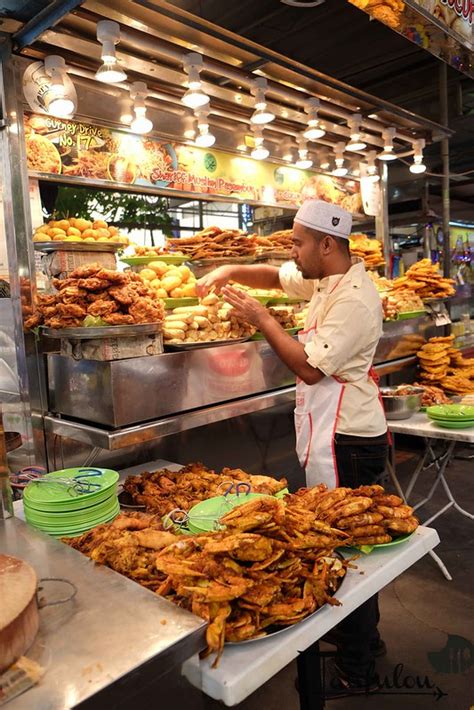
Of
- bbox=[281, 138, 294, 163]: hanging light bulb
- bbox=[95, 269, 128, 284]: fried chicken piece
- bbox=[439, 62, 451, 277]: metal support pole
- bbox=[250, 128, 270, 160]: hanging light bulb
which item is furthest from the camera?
bbox=[439, 62, 451, 277]: metal support pole

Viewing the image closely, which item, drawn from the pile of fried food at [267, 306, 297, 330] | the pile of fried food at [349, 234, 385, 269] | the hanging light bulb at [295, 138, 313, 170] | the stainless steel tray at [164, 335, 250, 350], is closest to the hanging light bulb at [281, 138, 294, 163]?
the hanging light bulb at [295, 138, 313, 170]

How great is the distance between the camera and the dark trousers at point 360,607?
2.35 meters

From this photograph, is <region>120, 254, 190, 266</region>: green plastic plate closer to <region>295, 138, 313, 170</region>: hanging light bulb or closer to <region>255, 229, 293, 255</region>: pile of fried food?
<region>255, 229, 293, 255</region>: pile of fried food

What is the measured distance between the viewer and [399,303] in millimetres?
4965

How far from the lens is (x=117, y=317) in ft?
8.10

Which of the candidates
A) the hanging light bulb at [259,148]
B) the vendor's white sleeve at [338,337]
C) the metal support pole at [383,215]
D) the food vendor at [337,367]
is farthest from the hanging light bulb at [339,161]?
the vendor's white sleeve at [338,337]

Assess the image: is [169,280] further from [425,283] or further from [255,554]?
[425,283]

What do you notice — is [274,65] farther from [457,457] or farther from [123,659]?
[457,457]

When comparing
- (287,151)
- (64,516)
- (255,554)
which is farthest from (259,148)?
(255,554)

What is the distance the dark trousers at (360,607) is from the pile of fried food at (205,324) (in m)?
0.84

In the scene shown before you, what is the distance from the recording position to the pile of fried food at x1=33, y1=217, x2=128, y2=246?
3.06m

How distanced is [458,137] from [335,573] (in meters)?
8.80

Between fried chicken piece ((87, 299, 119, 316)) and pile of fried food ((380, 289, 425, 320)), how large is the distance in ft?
9.13

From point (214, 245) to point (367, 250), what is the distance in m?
2.35
